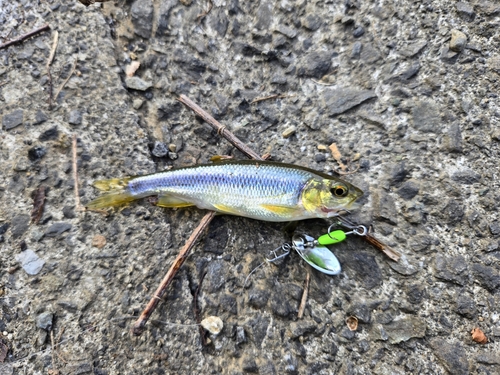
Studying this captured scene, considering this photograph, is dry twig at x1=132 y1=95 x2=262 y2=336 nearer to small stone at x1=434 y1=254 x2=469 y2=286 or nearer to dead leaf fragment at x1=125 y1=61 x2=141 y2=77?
dead leaf fragment at x1=125 y1=61 x2=141 y2=77

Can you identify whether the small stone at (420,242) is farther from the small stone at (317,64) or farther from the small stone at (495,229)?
the small stone at (317,64)

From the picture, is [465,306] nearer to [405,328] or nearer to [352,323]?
[405,328]

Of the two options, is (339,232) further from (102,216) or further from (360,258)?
(102,216)

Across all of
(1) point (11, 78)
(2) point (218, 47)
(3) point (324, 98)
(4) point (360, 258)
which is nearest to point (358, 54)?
(3) point (324, 98)

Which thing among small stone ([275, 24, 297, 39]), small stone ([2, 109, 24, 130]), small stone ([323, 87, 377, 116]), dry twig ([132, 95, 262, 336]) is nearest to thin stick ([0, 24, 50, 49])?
small stone ([2, 109, 24, 130])

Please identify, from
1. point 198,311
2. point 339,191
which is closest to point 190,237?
point 198,311

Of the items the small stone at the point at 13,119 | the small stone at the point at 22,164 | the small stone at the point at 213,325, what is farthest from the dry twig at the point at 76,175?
the small stone at the point at 213,325
